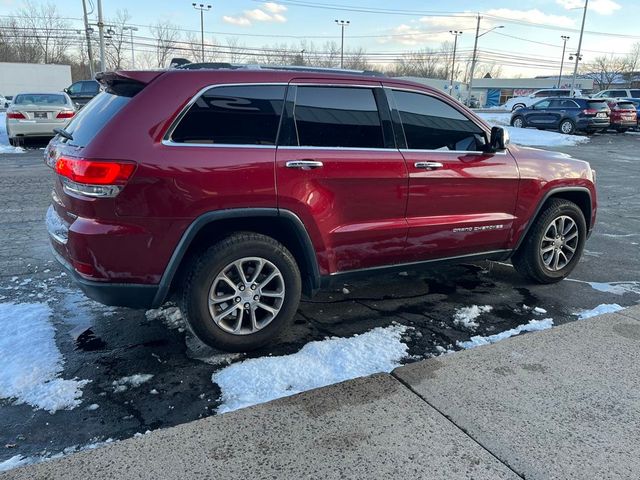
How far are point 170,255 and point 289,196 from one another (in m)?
0.83

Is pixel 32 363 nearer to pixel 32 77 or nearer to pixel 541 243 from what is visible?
pixel 541 243

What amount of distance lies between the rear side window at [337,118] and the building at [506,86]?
79164 mm

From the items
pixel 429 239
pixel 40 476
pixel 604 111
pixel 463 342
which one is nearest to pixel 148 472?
pixel 40 476

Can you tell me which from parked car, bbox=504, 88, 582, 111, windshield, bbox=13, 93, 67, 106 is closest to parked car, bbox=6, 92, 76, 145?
windshield, bbox=13, 93, 67, 106

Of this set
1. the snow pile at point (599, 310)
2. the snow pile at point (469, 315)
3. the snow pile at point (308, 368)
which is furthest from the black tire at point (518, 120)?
the snow pile at point (308, 368)

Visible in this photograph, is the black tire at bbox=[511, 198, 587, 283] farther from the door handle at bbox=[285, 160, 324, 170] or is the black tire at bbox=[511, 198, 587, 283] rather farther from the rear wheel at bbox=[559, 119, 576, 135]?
the rear wheel at bbox=[559, 119, 576, 135]

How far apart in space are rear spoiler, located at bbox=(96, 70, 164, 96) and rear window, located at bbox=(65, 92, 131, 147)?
5 cm

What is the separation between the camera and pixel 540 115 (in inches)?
994

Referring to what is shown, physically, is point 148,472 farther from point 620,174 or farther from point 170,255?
point 620,174

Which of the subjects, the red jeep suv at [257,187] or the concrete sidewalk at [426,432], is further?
the red jeep suv at [257,187]

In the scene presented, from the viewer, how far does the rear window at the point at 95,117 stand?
3.06 m

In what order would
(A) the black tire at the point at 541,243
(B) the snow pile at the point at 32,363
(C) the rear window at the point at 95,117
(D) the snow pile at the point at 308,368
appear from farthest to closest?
1. (A) the black tire at the point at 541,243
2. (C) the rear window at the point at 95,117
3. (D) the snow pile at the point at 308,368
4. (B) the snow pile at the point at 32,363

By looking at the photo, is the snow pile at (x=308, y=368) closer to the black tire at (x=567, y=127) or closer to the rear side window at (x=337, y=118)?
the rear side window at (x=337, y=118)

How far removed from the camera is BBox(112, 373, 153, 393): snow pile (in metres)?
2.98
